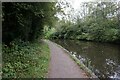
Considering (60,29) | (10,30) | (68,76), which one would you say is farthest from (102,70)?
(60,29)

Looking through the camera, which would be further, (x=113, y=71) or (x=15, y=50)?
(x=113, y=71)

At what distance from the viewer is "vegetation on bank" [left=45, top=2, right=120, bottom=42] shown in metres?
35.7

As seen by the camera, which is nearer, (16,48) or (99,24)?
(16,48)

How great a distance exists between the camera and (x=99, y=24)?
134ft

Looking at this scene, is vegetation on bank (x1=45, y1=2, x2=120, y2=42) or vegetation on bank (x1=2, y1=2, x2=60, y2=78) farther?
vegetation on bank (x1=45, y1=2, x2=120, y2=42)

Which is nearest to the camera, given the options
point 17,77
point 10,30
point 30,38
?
point 17,77

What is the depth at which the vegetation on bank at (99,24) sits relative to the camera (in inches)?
1407

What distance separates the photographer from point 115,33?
34.0 metres

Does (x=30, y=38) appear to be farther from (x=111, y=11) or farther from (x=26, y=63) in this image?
(x=111, y=11)

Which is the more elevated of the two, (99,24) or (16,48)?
(99,24)

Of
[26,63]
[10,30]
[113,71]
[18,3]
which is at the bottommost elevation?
[113,71]

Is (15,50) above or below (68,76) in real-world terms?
above

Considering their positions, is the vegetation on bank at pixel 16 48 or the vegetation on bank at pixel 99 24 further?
the vegetation on bank at pixel 99 24

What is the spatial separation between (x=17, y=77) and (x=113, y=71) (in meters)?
7.13
